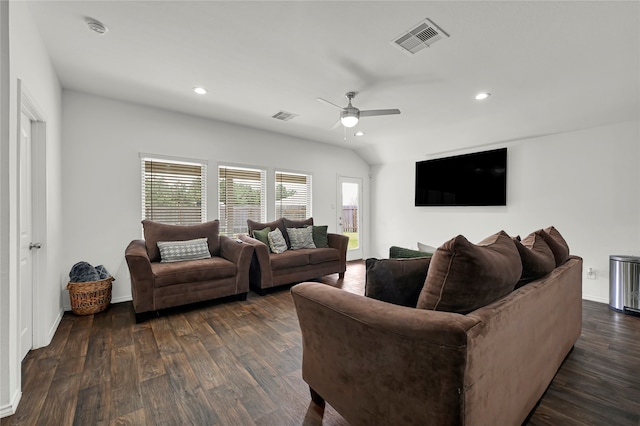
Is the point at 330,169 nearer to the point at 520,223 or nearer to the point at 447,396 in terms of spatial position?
the point at 520,223

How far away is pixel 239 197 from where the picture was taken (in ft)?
15.1

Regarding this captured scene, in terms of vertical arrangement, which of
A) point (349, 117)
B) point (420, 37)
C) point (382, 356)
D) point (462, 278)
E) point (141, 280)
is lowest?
point (141, 280)

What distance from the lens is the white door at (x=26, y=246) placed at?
217 centimetres

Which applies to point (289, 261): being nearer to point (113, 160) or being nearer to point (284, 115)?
point (284, 115)

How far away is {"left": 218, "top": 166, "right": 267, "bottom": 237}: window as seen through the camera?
442cm

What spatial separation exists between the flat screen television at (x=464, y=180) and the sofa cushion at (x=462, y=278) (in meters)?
3.90

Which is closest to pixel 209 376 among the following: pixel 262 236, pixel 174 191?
pixel 262 236

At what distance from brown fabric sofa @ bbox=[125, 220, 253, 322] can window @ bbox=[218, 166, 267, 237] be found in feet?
1.91

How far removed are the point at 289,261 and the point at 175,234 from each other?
156cm

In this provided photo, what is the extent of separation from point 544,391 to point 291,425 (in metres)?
1.60

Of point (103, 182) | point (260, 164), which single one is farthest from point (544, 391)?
point (103, 182)

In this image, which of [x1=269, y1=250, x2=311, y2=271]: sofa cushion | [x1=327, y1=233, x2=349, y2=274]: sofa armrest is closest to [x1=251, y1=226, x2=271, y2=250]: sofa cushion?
[x1=269, y1=250, x2=311, y2=271]: sofa cushion

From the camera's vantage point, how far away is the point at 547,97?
127 inches

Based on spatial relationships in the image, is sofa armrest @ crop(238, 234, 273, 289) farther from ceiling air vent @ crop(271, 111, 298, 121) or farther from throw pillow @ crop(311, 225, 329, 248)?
ceiling air vent @ crop(271, 111, 298, 121)
